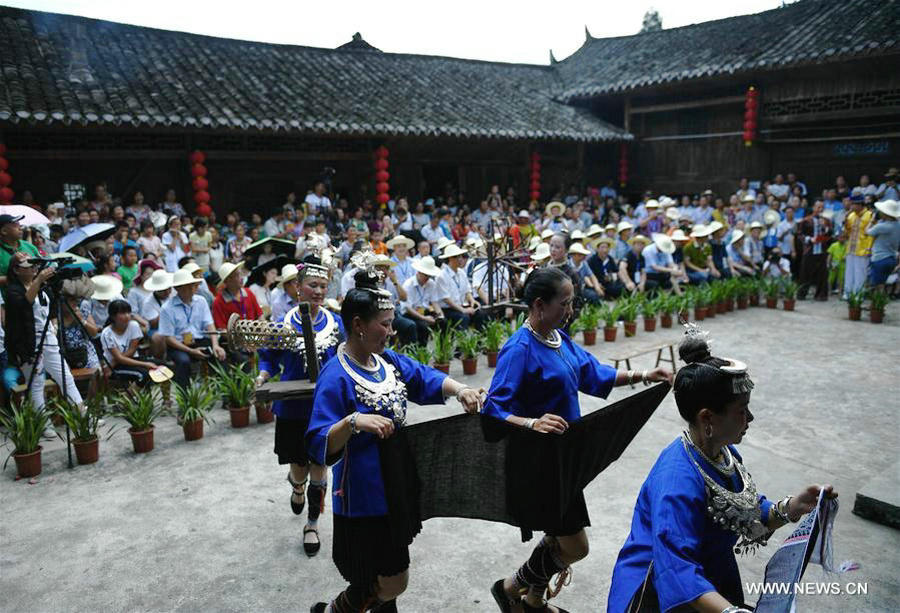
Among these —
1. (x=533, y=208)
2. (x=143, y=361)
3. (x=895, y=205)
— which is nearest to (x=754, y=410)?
(x=143, y=361)

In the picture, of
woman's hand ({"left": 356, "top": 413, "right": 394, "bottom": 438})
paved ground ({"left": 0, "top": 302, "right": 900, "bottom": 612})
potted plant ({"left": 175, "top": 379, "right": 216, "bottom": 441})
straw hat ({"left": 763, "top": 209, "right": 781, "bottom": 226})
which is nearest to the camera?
woman's hand ({"left": 356, "top": 413, "right": 394, "bottom": 438})

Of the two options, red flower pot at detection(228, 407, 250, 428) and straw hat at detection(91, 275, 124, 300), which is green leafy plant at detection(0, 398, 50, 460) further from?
straw hat at detection(91, 275, 124, 300)

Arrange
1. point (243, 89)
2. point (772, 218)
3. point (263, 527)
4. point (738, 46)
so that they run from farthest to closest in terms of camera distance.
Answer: point (738, 46) < point (772, 218) < point (243, 89) < point (263, 527)

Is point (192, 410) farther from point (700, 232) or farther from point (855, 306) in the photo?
point (855, 306)

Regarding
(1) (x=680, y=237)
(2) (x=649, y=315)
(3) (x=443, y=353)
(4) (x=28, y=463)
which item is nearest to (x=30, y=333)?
(4) (x=28, y=463)

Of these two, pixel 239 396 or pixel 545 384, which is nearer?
pixel 545 384

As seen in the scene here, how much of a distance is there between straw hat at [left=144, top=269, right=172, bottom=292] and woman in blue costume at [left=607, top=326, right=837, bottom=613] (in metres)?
6.73

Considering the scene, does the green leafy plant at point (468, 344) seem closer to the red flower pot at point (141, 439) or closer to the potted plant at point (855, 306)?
the red flower pot at point (141, 439)

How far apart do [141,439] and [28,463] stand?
2.79ft

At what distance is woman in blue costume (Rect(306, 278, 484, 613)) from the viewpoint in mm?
2795

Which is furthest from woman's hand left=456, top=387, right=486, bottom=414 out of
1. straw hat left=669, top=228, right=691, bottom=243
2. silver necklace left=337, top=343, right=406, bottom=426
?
straw hat left=669, top=228, right=691, bottom=243

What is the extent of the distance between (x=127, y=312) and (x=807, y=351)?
8561mm

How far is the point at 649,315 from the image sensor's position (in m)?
10.2

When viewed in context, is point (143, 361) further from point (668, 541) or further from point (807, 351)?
point (807, 351)
